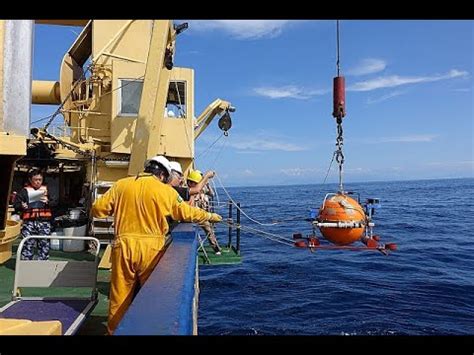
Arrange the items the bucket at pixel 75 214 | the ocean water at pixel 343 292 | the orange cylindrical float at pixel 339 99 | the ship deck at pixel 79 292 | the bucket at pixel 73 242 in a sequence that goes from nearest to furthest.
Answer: the ship deck at pixel 79 292
the orange cylindrical float at pixel 339 99
the ocean water at pixel 343 292
the bucket at pixel 73 242
the bucket at pixel 75 214

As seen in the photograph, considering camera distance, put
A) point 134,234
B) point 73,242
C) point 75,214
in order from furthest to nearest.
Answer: point 75,214 < point 73,242 < point 134,234

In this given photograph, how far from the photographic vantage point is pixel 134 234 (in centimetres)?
350

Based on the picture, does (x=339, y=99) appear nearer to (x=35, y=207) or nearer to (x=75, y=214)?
(x=35, y=207)

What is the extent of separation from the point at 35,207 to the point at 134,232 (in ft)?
11.5

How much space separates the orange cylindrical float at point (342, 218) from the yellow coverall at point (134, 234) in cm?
342

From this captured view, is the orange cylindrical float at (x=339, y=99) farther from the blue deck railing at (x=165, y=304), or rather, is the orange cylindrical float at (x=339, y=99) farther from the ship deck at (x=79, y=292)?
the ship deck at (x=79, y=292)

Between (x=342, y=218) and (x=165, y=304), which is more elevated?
(x=342, y=218)

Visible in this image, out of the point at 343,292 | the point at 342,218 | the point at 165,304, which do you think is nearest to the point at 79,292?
the point at 165,304

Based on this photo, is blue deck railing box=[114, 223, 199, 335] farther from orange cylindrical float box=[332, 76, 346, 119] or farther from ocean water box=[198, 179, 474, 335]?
ocean water box=[198, 179, 474, 335]

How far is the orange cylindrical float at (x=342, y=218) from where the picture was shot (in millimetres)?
6262

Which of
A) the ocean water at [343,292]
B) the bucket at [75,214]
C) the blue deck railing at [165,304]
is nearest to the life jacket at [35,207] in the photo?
the bucket at [75,214]

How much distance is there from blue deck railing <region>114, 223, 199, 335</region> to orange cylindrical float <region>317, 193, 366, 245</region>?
3240mm
